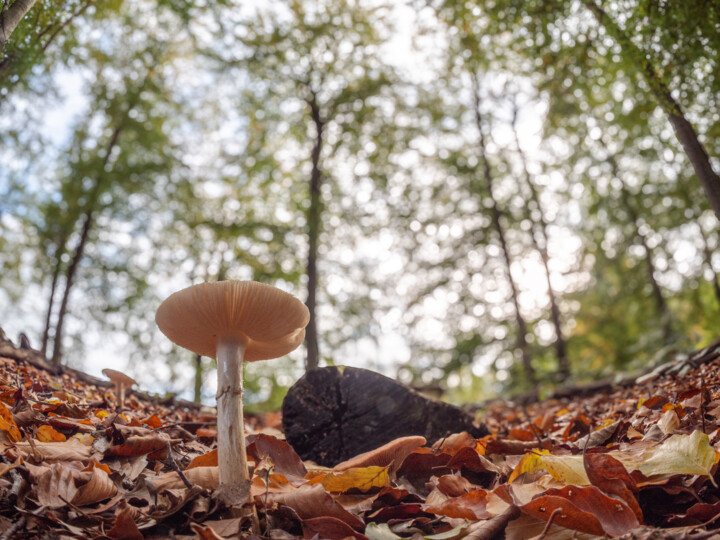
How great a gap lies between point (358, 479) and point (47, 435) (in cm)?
144

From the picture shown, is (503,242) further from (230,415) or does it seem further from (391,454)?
(230,415)

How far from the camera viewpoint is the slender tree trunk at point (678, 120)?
10.4ft

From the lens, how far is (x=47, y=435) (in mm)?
2057

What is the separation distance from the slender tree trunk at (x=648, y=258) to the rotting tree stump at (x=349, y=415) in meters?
6.60

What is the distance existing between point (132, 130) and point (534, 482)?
9.47 m

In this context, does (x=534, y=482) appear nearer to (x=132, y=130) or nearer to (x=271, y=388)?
(x=271, y=388)

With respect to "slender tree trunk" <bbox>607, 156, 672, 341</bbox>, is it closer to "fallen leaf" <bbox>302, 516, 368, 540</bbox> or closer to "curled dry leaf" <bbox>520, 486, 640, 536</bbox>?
"curled dry leaf" <bbox>520, 486, 640, 536</bbox>

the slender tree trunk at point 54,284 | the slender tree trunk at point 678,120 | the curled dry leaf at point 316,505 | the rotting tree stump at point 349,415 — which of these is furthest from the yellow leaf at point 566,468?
the slender tree trunk at point 54,284

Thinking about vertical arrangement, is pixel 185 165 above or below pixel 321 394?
above

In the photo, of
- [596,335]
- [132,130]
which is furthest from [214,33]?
[596,335]

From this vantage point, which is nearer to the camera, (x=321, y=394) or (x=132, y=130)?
(x=321, y=394)

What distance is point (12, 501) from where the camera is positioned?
5.16 ft

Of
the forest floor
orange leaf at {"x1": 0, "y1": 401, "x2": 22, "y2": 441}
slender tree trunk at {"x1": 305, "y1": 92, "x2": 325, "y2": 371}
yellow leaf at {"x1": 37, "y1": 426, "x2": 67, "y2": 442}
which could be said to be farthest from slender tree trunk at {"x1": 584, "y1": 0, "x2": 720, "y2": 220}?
slender tree trunk at {"x1": 305, "y1": 92, "x2": 325, "y2": 371}

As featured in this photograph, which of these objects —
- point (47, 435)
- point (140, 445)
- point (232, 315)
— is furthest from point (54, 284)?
point (232, 315)
